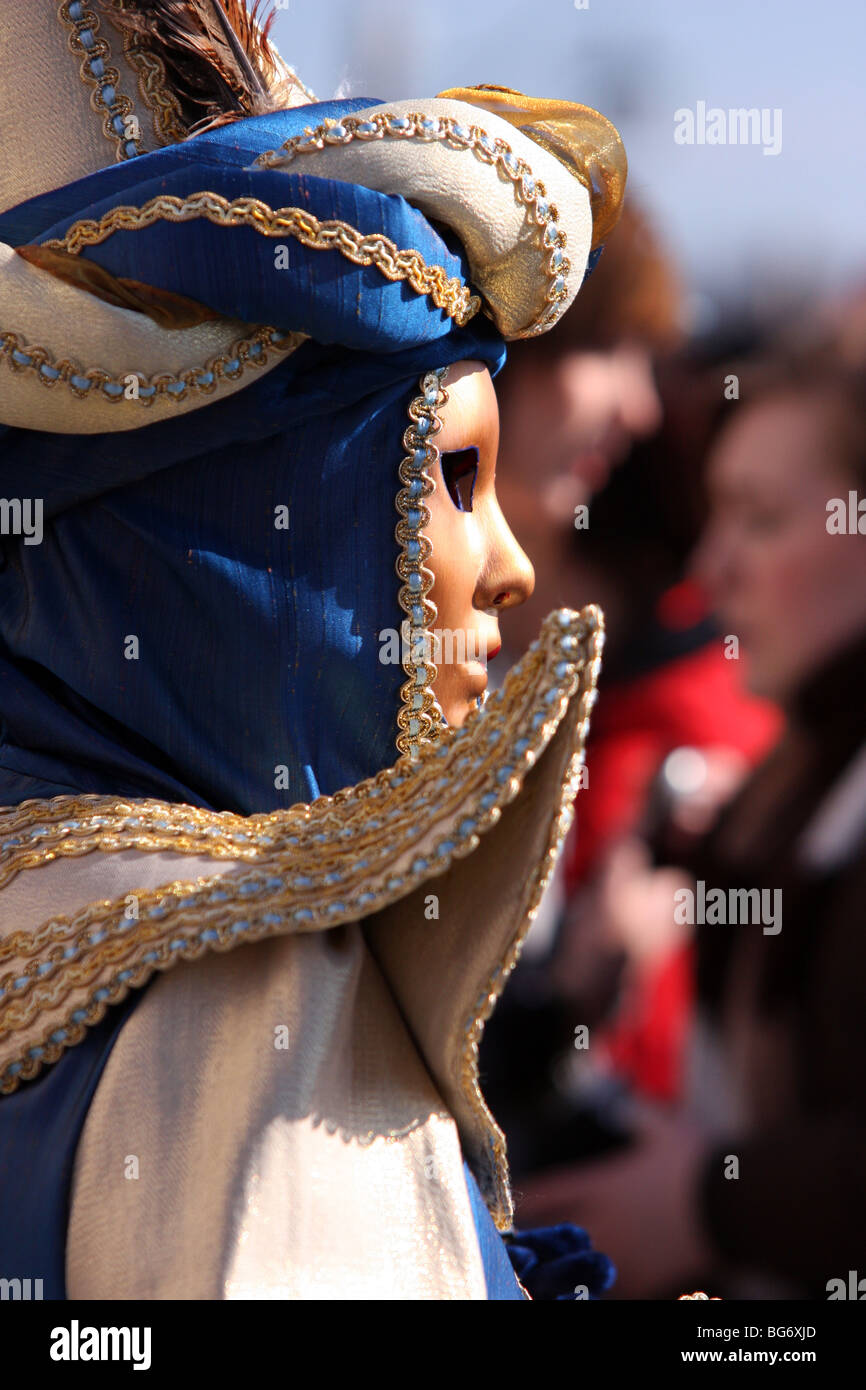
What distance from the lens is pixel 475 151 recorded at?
1.37m

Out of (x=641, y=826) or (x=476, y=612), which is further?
(x=641, y=826)

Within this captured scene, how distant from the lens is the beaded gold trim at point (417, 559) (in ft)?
4.50

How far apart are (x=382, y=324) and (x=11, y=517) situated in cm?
39

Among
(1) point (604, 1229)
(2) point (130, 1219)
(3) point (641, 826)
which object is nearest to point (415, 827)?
(2) point (130, 1219)

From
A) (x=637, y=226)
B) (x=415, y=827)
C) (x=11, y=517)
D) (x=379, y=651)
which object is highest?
(x=637, y=226)

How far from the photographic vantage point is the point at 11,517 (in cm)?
139

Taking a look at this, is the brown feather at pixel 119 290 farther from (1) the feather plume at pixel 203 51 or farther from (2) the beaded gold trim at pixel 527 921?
(2) the beaded gold trim at pixel 527 921

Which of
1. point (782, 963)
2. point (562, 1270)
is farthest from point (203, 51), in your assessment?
point (782, 963)

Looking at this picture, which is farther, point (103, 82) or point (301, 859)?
point (103, 82)

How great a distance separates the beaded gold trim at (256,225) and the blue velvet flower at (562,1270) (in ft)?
3.19

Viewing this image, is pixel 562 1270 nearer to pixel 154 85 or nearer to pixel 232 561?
pixel 232 561

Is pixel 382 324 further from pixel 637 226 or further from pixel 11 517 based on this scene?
pixel 637 226

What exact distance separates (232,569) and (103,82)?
19.2 inches

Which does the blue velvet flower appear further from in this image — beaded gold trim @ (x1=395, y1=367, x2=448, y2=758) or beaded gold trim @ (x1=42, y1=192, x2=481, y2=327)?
beaded gold trim @ (x1=42, y1=192, x2=481, y2=327)
